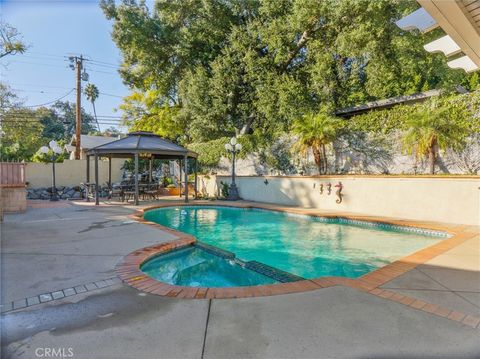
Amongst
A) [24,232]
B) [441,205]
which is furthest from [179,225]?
[441,205]

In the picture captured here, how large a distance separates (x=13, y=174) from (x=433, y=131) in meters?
13.6

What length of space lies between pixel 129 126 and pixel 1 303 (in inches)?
921

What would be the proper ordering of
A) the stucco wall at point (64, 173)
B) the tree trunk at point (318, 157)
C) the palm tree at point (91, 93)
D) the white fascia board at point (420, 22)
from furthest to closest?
the palm tree at point (91, 93)
the stucco wall at point (64, 173)
the tree trunk at point (318, 157)
the white fascia board at point (420, 22)

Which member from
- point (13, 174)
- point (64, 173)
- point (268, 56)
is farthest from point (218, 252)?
point (64, 173)

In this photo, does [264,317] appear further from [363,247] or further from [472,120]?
[472,120]

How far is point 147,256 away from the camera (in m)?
4.55

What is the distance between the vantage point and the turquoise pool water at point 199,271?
4379 millimetres

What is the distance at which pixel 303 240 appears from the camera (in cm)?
711

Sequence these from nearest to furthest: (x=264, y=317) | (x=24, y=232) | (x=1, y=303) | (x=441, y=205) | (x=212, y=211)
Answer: (x=264, y=317)
(x=1, y=303)
(x=24, y=232)
(x=441, y=205)
(x=212, y=211)

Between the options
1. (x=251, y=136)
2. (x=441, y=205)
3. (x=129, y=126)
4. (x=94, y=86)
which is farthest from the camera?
(x=94, y=86)

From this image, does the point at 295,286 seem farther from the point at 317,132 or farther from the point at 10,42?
the point at 10,42

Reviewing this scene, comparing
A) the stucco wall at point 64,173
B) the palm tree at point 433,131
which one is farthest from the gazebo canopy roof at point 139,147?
the palm tree at point 433,131

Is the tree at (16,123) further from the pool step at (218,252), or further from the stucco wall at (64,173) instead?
the pool step at (218,252)

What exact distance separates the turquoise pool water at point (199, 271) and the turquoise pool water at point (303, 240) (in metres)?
0.74
